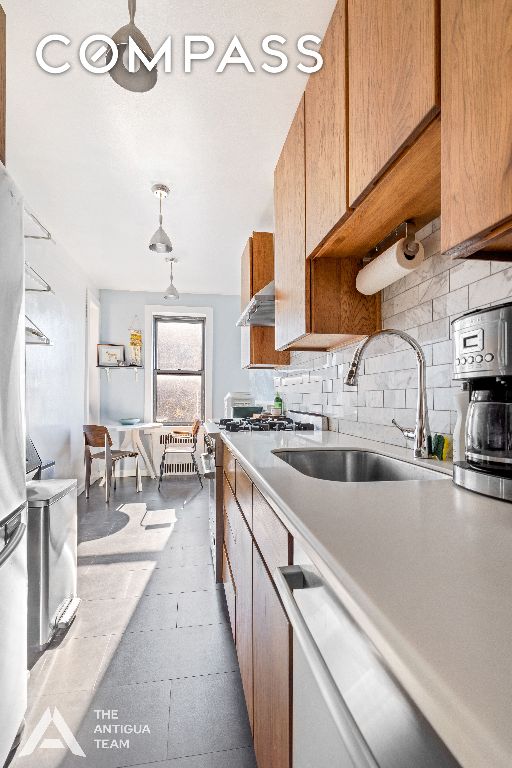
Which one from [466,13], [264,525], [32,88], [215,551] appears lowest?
[215,551]

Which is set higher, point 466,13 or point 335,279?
point 466,13

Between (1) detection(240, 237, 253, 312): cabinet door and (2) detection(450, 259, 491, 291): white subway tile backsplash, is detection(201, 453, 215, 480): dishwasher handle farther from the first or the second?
(2) detection(450, 259, 491, 291): white subway tile backsplash

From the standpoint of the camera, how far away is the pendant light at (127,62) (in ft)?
4.43

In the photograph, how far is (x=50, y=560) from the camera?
1854 millimetres

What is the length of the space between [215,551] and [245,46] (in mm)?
2554

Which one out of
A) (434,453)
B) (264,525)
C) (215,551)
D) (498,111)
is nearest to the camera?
(498,111)

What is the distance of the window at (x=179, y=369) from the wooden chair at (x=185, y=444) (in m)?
0.32

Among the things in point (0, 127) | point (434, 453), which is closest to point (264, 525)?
point (434, 453)

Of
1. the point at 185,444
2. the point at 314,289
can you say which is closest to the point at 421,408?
the point at 314,289

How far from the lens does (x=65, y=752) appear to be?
4.19 ft

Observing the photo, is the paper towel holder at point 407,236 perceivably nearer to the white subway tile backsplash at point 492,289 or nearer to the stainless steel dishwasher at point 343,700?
the white subway tile backsplash at point 492,289

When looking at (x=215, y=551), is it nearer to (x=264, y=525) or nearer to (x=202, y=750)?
(x=202, y=750)

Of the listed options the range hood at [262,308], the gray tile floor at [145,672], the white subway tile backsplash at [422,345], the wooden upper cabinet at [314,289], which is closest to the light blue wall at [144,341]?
the range hood at [262,308]

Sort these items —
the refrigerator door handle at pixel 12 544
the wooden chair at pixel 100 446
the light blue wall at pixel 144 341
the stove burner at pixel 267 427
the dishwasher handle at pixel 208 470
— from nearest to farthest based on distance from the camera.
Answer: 1. the refrigerator door handle at pixel 12 544
2. the stove burner at pixel 267 427
3. the dishwasher handle at pixel 208 470
4. the wooden chair at pixel 100 446
5. the light blue wall at pixel 144 341
